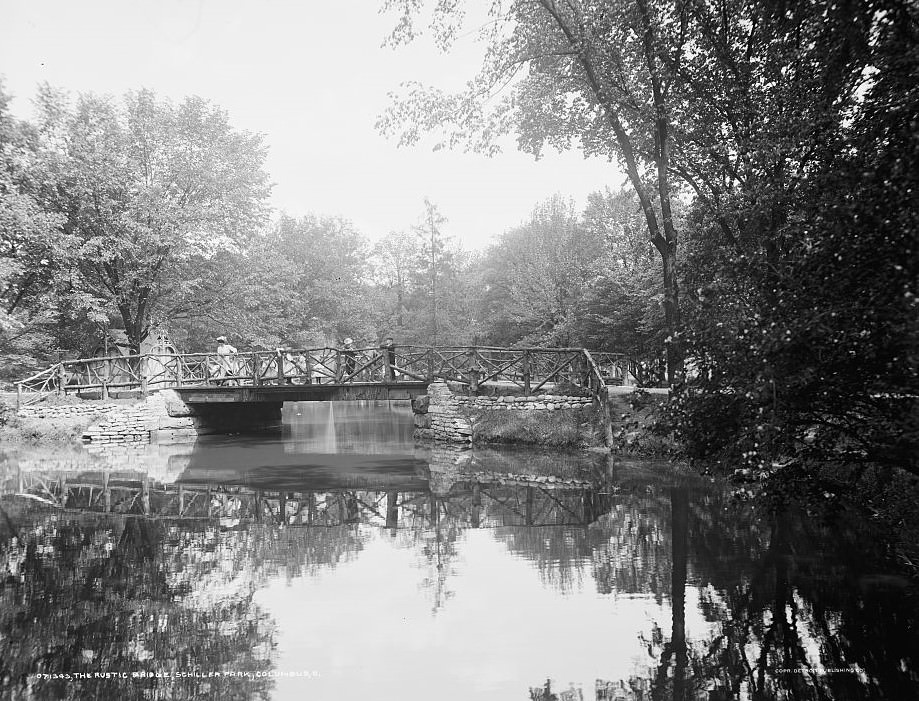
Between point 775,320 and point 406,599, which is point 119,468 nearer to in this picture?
point 406,599

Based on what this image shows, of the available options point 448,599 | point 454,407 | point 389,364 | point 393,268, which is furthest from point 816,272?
point 393,268

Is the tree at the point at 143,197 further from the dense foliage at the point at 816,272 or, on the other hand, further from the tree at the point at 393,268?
the dense foliage at the point at 816,272

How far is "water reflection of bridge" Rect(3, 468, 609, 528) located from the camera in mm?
8398

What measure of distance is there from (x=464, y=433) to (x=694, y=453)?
1181cm

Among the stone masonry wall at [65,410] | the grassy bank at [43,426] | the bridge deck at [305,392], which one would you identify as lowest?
the grassy bank at [43,426]

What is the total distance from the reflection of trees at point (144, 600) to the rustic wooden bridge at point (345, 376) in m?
10.3

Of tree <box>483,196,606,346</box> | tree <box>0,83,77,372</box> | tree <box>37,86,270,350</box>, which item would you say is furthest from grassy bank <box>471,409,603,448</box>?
tree <box>0,83,77,372</box>

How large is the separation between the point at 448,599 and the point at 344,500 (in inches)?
189

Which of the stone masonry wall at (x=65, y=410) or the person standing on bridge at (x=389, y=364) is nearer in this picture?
the person standing on bridge at (x=389, y=364)

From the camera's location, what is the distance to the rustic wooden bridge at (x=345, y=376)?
17.8 metres

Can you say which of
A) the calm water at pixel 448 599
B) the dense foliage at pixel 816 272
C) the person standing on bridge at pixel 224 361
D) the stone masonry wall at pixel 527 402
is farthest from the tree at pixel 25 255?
the dense foliage at pixel 816 272

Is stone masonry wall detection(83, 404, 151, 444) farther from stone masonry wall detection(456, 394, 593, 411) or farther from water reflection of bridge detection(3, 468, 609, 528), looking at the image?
stone masonry wall detection(456, 394, 593, 411)

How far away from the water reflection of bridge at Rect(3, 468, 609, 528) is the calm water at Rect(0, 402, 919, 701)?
0.07 m

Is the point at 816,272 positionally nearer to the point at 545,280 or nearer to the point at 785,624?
the point at 785,624
